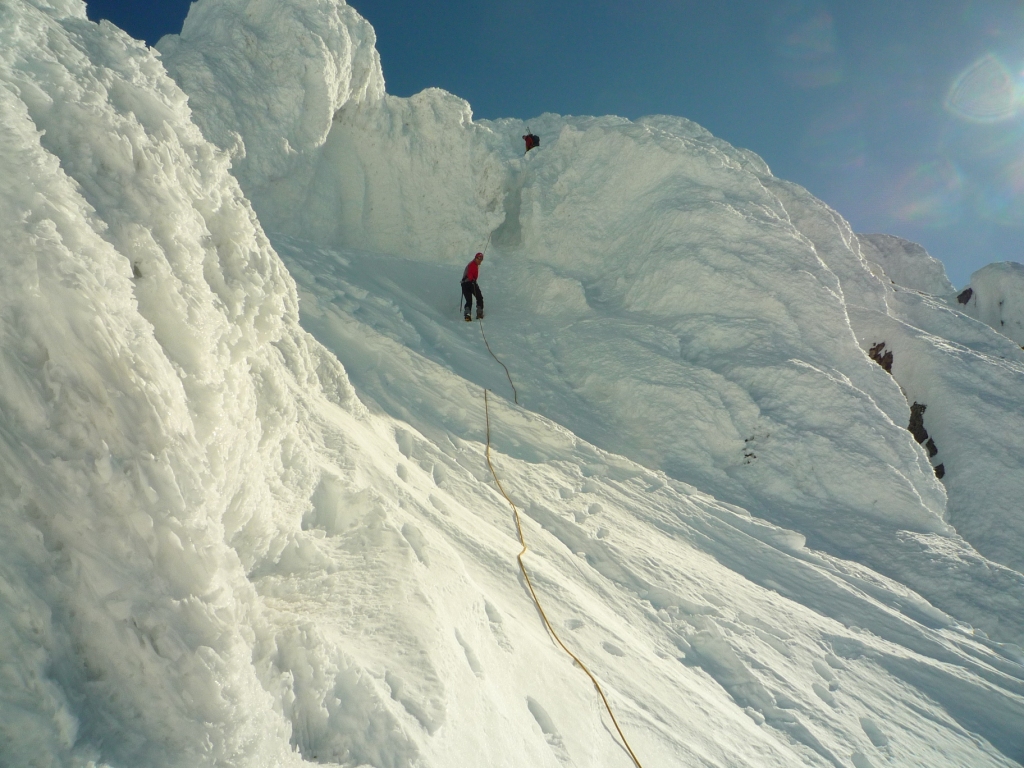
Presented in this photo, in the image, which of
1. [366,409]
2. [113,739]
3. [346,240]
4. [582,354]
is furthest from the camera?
[346,240]

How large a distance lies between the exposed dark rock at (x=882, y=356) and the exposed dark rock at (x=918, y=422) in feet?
2.78

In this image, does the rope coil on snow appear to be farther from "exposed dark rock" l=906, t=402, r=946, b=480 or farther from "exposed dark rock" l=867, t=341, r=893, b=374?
"exposed dark rock" l=867, t=341, r=893, b=374

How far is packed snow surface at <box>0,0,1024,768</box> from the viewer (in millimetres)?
1924

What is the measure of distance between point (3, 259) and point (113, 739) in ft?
4.87

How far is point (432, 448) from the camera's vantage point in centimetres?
578

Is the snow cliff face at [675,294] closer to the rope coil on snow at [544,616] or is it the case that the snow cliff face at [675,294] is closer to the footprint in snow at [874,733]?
the rope coil on snow at [544,616]

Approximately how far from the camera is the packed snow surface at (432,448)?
1.92 metres

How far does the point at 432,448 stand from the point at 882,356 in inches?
417

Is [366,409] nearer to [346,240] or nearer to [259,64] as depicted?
[346,240]

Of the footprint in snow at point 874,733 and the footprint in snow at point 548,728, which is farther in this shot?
the footprint in snow at point 874,733

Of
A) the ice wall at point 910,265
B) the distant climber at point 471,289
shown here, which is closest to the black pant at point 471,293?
the distant climber at point 471,289

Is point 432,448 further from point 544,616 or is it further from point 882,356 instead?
point 882,356

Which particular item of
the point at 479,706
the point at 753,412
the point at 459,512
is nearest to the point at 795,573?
the point at 753,412

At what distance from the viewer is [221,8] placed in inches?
424
